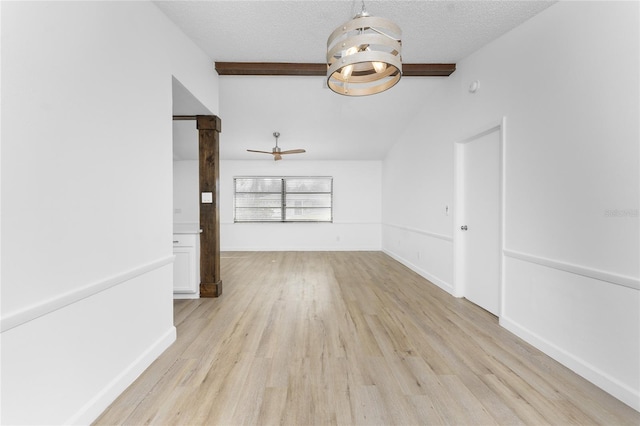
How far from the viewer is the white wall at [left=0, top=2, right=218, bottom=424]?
3.80ft

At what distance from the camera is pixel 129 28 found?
1854mm

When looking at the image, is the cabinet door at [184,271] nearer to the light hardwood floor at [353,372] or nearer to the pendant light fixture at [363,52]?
the light hardwood floor at [353,372]

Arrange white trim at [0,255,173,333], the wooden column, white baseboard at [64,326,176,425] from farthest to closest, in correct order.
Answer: the wooden column < white baseboard at [64,326,176,425] < white trim at [0,255,173,333]

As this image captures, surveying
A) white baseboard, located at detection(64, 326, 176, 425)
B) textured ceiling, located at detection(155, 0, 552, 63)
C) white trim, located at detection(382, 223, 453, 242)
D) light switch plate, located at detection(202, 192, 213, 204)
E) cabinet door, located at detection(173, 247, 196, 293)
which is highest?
textured ceiling, located at detection(155, 0, 552, 63)

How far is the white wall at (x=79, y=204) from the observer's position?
1.16 m

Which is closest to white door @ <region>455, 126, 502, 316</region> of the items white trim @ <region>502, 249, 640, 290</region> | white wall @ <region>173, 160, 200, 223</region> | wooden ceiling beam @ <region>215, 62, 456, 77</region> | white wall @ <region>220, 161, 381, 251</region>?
white trim @ <region>502, 249, 640, 290</region>

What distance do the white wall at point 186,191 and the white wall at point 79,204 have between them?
17.1 ft

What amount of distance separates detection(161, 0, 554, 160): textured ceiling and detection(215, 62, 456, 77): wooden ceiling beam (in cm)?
7

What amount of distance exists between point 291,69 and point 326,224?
176 inches

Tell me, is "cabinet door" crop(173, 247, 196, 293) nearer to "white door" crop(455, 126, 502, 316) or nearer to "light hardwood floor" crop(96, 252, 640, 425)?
"light hardwood floor" crop(96, 252, 640, 425)

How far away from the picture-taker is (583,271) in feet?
6.36

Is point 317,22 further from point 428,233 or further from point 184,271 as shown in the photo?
point 428,233

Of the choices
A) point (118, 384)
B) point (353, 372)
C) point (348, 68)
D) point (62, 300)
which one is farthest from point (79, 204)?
point (353, 372)

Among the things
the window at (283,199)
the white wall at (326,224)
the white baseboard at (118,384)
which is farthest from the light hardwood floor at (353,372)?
the window at (283,199)
